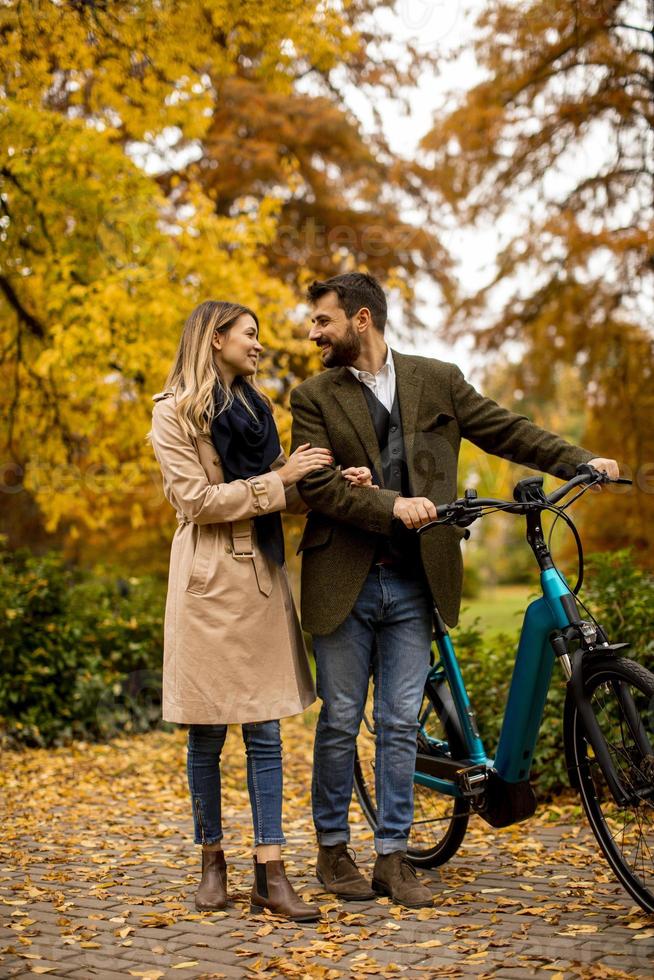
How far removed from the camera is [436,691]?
4043 mm

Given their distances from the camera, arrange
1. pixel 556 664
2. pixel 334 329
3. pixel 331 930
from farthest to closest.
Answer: pixel 556 664 → pixel 334 329 → pixel 331 930

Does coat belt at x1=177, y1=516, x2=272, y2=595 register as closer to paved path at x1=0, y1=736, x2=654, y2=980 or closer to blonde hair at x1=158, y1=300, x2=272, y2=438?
blonde hair at x1=158, y1=300, x2=272, y2=438

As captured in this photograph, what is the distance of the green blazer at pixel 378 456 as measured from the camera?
144 inches

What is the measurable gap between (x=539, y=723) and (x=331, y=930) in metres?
0.93

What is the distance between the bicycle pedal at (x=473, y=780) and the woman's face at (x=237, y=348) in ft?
5.08

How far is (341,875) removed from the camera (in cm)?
379

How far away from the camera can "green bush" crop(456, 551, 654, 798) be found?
5078 millimetres

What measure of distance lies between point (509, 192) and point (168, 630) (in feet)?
25.9

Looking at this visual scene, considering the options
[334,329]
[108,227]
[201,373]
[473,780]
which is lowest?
[473,780]

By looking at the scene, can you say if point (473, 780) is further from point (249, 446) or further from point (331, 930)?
point (249, 446)

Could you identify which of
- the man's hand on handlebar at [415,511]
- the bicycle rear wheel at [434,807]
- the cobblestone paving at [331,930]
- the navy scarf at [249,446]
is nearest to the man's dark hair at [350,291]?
the navy scarf at [249,446]

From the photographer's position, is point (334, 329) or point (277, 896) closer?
point (277, 896)

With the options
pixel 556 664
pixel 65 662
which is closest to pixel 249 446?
pixel 556 664

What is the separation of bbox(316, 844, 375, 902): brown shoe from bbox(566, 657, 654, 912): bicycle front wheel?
2.73ft
